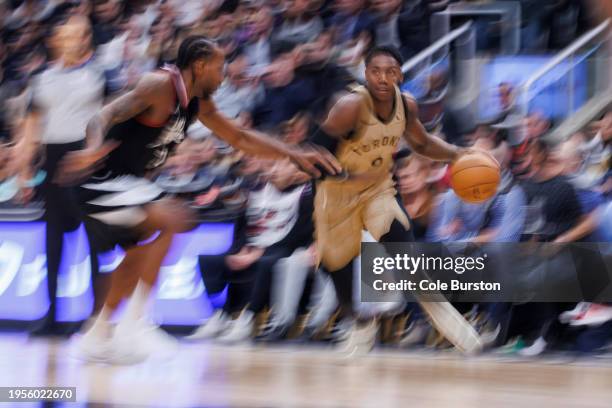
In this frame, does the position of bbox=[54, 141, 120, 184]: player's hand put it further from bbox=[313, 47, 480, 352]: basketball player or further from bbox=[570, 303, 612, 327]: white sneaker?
bbox=[570, 303, 612, 327]: white sneaker

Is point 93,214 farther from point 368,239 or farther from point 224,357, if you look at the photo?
point 368,239

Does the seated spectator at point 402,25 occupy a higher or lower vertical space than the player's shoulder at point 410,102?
higher

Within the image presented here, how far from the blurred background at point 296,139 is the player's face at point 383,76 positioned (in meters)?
0.04

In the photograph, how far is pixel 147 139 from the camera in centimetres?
325

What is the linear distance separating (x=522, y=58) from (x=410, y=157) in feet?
1.79

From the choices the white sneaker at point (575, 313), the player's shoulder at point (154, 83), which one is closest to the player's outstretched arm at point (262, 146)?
the player's shoulder at point (154, 83)

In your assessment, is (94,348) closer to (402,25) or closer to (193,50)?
(193,50)

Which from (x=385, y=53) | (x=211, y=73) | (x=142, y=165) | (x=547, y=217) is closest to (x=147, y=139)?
(x=142, y=165)

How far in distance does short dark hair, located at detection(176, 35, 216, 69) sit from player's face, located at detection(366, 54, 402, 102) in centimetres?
61

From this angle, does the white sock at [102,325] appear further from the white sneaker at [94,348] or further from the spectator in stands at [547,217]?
the spectator in stands at [547,217]

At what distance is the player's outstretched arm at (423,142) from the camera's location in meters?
3.23

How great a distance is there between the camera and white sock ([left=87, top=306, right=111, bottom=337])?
333cm

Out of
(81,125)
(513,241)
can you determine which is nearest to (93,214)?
(81,125)

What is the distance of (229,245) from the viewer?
3.35m
